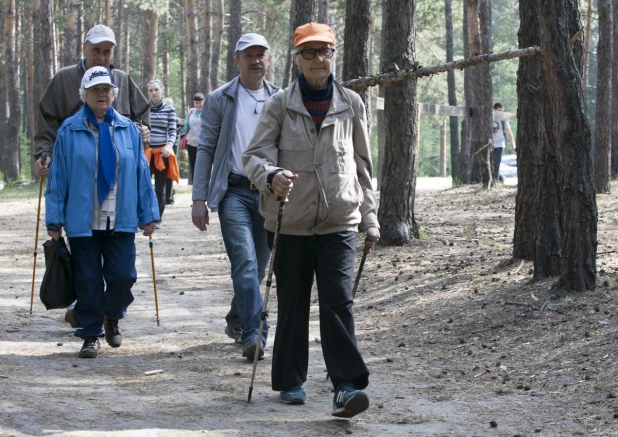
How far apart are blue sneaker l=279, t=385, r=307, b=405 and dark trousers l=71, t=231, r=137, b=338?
1911mm

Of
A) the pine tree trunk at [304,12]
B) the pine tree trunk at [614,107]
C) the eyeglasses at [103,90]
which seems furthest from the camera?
the pine tree trunk at [614,107]

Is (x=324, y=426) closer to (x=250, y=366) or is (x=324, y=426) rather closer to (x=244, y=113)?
(x=250, y=366)

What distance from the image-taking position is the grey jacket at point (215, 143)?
7316mm

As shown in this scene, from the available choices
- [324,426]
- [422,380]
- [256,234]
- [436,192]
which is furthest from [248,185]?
[436,192]

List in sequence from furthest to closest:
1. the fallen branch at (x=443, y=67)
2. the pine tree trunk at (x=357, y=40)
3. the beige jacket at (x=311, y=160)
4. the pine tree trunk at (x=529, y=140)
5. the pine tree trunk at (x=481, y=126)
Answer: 1. the pine tree trunk at (x=481, y=126)
2. the pine tree trunk at (x=357, y=40)
3. the pine tree trunk at (x=529, y=140)
4. the fallen branch at (x=443, y=67)
5. the beige jacket at (x=311, y=160)

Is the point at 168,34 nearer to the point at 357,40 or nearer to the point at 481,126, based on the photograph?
the point at 481,126

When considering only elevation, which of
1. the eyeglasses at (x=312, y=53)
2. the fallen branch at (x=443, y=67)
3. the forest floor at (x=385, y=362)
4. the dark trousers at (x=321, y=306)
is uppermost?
the fallen branch at (x=443, y=67)

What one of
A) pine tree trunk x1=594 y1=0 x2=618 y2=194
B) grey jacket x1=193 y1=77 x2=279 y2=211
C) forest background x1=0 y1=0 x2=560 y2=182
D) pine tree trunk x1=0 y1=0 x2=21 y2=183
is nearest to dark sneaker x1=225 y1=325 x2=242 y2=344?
grey jacket x1=193 y1=77 x2=279 y2=211

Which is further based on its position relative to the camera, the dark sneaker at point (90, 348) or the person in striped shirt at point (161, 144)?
the person in striped shirt at point (161, 144)

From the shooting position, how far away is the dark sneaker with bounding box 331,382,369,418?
5.40 m

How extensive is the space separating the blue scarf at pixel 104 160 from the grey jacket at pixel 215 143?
591 mm

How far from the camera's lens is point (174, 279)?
11.9 metres

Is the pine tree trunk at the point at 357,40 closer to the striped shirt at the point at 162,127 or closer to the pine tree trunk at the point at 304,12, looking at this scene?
the pine tree trunk at the point at 304,12

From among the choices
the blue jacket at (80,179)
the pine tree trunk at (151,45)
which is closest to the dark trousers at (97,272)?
the blue jacket at (80,179)
